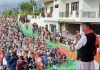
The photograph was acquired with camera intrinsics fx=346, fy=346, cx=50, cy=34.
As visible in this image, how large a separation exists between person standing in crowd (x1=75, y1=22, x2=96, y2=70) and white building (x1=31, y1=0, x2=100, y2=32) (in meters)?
19.8

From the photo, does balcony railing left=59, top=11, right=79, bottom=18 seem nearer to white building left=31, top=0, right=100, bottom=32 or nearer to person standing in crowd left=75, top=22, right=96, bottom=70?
white building left=31, top=0, right=100, bottom=32

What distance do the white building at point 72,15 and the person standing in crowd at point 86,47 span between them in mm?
19810

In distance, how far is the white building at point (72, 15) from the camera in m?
28.2

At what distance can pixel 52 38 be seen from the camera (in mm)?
26594

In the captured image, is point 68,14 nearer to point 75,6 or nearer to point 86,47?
point 75,6

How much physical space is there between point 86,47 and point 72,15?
22.8 metres

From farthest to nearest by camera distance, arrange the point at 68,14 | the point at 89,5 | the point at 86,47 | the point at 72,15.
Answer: the point at 68,14 → the point at 89,5 → the point at 72,15 → the point at 86,47

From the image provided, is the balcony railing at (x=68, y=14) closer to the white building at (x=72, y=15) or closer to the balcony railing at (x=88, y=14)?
the white building at (x=72, y=15)

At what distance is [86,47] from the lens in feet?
25.2

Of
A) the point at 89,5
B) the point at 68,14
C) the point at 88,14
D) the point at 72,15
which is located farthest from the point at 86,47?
the point at 68,14

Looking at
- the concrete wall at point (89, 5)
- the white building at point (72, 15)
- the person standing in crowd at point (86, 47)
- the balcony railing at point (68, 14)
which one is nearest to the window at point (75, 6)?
the white building at point (72, 15)

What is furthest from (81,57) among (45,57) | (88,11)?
(88,11)

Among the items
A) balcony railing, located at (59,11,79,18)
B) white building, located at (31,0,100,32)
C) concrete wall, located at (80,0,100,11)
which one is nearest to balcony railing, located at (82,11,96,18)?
white building, located at (31,0,100,32)

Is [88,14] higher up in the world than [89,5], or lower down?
lower down
